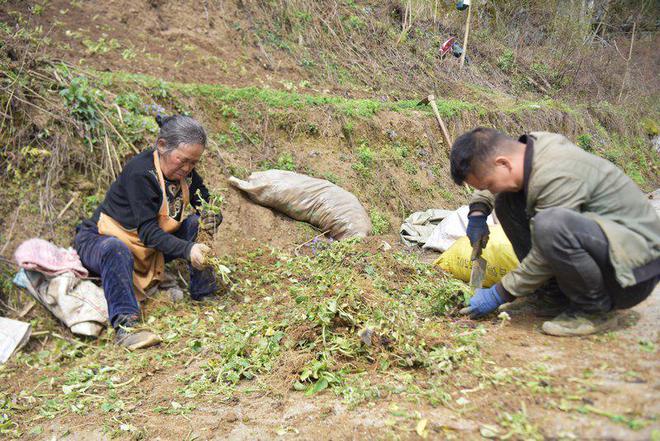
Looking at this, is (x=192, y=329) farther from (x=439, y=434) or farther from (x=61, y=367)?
(x=439, y=434)

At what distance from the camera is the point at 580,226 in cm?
208

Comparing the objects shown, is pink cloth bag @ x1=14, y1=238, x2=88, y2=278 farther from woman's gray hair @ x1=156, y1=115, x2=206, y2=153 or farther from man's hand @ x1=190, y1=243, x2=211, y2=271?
woman's gray hair @ x1=156, y1=115, x2=206, y2=153

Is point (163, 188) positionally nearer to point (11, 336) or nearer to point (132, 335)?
point (132, 335)

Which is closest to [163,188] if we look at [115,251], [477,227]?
[115,251]

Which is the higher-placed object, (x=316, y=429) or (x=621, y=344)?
(x=621, y=344)

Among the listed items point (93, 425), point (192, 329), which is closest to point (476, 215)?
point (192, 329)

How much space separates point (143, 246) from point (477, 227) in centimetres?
214

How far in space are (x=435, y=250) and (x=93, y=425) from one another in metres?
3.21

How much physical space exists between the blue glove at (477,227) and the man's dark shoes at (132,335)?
195 cm

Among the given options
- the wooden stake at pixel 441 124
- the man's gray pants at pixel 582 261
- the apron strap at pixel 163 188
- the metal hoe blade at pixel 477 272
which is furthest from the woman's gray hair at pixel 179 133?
the wooden stake at pixel 441 124

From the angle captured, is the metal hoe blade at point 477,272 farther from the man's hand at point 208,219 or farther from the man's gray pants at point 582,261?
the man's hand at point 208,219

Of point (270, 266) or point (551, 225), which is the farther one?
point (270, 266)

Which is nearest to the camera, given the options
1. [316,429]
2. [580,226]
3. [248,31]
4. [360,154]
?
[316,429]

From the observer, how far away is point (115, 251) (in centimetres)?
310
